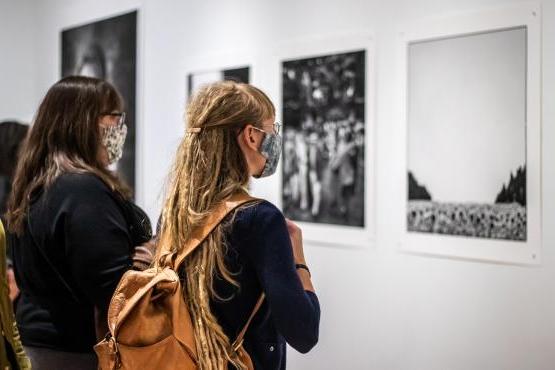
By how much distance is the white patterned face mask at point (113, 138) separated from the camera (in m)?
2.49

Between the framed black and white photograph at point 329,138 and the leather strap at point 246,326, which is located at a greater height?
the framed black and white photograph at point 329,138

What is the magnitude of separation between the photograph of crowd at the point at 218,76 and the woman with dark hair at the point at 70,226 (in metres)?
1.22

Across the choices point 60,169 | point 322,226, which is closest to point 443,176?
point 322,226

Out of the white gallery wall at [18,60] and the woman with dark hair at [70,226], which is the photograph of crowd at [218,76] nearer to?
the woman with dark hair at [70,226]

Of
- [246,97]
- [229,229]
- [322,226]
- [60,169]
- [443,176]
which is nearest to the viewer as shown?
[229,229]

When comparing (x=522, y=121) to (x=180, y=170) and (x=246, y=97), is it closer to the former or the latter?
(x=246, y=97)

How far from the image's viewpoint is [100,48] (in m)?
4.87

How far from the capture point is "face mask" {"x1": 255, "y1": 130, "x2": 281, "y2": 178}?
192 cm

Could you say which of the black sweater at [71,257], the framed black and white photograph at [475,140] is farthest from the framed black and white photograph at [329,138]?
the black sweater at [71,257]

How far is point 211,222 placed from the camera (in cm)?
179

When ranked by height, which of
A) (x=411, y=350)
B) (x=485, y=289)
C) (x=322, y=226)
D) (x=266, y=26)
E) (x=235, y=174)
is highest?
(x=266, y=26)

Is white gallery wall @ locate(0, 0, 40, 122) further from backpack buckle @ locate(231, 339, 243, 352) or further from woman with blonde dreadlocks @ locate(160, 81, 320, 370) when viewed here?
backpack buckle @ locate(231, 339, 243, 352)

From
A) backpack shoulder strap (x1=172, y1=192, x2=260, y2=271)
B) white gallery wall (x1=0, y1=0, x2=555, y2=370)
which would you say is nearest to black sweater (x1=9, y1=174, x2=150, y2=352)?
white gallery wall (x1=0, y1=0, x2=555, y2=370)

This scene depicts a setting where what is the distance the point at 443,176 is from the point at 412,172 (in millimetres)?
156
